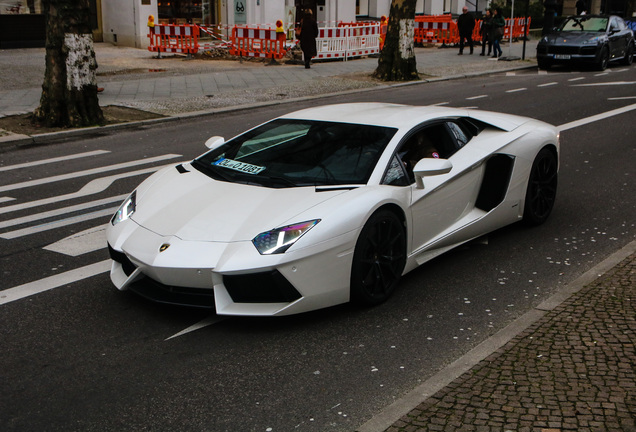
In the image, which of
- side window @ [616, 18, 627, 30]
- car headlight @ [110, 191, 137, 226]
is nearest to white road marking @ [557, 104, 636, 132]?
car headlight @ [110, 191, 137, 226]

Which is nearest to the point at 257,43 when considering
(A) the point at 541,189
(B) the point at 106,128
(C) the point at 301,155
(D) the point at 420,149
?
(B) the point at 106,128

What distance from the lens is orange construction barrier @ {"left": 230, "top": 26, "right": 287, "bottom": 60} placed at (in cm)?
2581

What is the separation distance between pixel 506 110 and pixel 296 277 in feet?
39.5

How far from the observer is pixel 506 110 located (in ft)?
53.0

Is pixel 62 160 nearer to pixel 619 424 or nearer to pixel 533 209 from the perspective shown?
pixel 533 209

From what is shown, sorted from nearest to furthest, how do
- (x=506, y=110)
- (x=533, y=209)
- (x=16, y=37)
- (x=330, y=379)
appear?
(x=330, y=379), (x=533, y=209), (x=506, y=110), (x=16, y=37)

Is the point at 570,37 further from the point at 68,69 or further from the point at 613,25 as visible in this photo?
the point at 68,69

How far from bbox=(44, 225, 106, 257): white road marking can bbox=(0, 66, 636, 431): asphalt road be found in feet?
0.09

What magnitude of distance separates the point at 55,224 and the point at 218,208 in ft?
10.5

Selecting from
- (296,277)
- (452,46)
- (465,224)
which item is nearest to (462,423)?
(296,277)

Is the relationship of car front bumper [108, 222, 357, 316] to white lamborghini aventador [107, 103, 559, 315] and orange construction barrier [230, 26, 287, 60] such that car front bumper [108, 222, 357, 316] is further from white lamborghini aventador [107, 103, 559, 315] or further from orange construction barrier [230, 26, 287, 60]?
orange construction barrier [230, 26, 287, 60]

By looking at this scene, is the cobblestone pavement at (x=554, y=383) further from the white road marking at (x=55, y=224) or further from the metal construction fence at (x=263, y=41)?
the metal construction fence at (x=263, y=41)

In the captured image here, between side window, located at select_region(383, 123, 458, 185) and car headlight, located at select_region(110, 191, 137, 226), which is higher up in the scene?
side window, located at select_region(383, 123, 458, 185)

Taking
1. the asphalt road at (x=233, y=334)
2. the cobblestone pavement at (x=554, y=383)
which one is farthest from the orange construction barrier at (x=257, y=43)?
the cobblestone pavement at (x=554, y=383)
